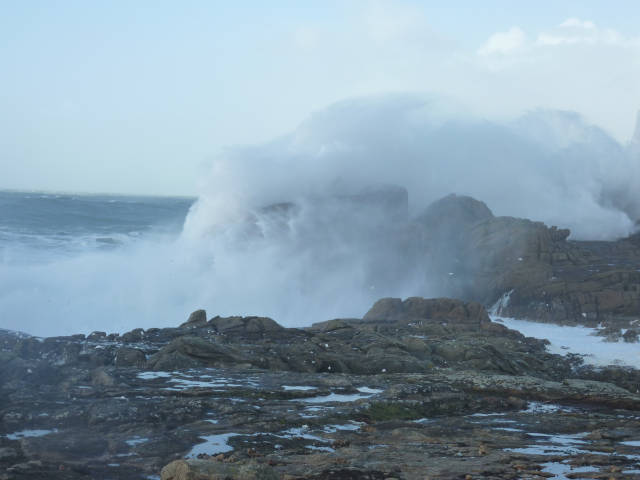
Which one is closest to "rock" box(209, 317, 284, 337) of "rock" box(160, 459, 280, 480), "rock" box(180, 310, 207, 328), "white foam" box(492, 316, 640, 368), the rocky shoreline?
the rocky shoreline

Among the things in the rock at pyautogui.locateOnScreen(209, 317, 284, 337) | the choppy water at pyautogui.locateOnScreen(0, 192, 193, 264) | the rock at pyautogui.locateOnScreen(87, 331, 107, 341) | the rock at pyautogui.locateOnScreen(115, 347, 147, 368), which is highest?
the choppy water at pyautogui.locateOnScreen(0, 192, 193, 264)

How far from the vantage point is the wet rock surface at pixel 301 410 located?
7.64 meters

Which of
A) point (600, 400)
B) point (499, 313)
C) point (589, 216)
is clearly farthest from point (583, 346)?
point (589, 216)

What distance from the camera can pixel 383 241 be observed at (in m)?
38.6

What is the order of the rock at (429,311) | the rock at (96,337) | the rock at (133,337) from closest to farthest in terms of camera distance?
1. the rock at (133,337)
2. the rock at (96,337)
3. the rock at (429,311)

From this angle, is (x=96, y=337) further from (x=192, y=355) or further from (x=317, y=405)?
(x=317, y=405)

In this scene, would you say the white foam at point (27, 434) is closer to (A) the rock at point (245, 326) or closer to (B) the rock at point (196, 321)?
(A) the rock at point (245, 326)

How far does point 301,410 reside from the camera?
35.2ft

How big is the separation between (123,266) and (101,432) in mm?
25609

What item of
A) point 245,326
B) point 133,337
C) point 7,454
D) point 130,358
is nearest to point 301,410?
point 7,454

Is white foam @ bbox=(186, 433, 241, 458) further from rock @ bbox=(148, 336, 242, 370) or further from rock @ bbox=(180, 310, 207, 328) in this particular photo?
rock @ bbox=(180, 310, 207, 328)

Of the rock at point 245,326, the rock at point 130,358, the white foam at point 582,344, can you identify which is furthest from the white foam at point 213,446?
the white foam at point 582,344

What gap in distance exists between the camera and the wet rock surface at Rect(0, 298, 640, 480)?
764cm

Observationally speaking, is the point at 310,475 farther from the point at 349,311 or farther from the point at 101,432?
the point at 349,311
